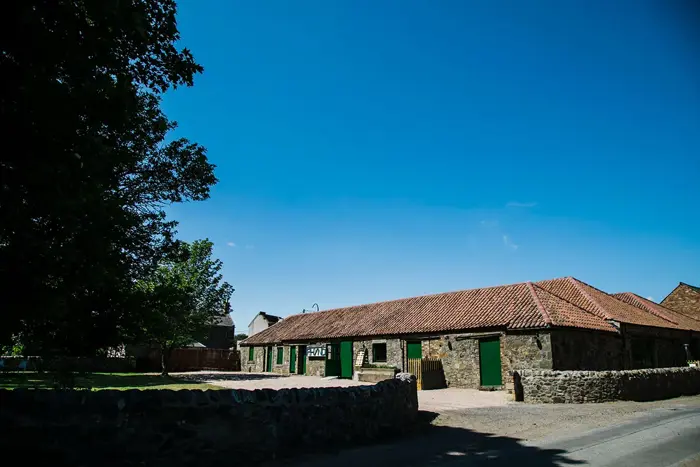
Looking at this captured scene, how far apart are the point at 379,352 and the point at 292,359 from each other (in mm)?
9805

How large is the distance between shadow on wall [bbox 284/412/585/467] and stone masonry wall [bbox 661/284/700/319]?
40813mm

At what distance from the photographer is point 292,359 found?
113ft

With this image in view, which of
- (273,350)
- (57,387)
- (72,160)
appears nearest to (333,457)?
(57,387)

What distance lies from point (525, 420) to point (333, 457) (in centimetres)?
647

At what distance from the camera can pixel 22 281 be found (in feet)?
16.2

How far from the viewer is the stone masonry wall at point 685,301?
40094mm

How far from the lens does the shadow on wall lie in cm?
704

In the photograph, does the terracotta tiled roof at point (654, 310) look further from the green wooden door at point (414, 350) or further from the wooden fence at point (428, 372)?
the wooden fence at point (428, 372)

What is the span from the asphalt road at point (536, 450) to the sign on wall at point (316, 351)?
20.7m

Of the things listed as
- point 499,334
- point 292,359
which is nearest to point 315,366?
point 292,359

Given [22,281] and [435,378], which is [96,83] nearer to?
[22,281]

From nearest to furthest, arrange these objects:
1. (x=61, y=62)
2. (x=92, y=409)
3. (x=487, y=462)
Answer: (x=61, y=62) → (x=92, y=409) → (x=487, y=462)

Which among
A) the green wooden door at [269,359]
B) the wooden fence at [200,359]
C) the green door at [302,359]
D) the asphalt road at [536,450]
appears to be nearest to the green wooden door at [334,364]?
the green door at [302,359]

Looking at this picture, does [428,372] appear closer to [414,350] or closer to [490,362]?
[414,350]
